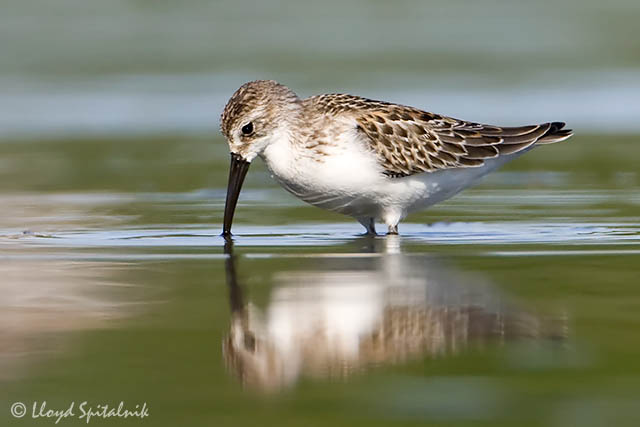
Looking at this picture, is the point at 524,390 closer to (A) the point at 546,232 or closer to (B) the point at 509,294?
(B) the point at 509,294

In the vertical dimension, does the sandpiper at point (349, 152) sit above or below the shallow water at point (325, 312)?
above

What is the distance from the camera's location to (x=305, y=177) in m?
10.2

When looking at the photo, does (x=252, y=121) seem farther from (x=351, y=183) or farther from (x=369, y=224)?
(x=369, y=224)

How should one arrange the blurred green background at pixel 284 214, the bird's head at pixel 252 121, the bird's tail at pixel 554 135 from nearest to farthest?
the blurred green background at pixel 284 214 < the bird's head at pixel 252 121 < the bird's tail at pixel 554 135

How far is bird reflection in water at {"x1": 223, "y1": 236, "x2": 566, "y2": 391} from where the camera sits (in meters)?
6.18

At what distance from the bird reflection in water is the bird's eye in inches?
82.9

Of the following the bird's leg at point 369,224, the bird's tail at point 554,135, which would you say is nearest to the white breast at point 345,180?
→ the bird's leg at point 369,224

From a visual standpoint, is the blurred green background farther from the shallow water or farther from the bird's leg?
the bird's leg

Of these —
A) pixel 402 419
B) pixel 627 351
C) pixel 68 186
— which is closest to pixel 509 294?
pixel 627 351

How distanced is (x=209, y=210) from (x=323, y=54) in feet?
44.9

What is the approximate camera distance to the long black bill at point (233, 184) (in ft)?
35.0

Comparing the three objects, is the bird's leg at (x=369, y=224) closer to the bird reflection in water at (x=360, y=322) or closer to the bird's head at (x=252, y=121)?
the bird's head at (x=252, y=121)

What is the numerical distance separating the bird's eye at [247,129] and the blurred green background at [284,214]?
802 millimetres

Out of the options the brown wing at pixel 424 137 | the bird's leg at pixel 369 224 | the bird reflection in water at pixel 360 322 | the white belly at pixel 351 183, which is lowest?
the bird reflection in water at pixel 360 322
